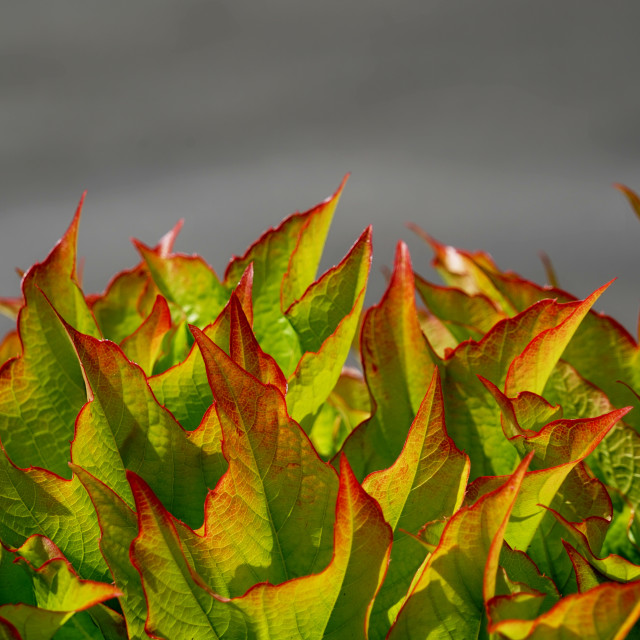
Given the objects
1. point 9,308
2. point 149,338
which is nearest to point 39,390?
point 149,338

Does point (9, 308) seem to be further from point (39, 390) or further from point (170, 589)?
point (170, 589)

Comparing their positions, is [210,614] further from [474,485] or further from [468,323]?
[468,323]

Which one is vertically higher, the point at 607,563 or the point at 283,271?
the point at 283,271

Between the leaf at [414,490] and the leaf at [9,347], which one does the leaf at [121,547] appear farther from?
the leaf at [9,347]

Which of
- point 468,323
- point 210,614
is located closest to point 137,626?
point 210,614

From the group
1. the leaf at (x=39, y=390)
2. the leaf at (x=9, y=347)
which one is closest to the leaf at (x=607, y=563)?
the leaf at (x=39, y=390)
